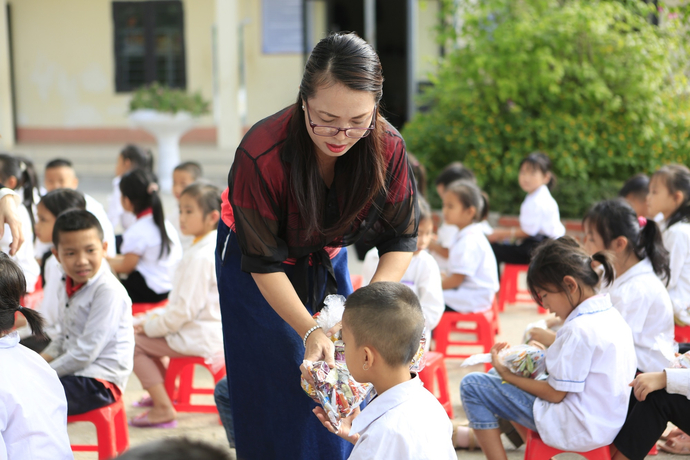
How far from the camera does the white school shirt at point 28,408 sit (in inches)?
72.0

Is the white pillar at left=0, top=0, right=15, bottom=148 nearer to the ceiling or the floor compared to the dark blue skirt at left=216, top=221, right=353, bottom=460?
nearer to the ceiling

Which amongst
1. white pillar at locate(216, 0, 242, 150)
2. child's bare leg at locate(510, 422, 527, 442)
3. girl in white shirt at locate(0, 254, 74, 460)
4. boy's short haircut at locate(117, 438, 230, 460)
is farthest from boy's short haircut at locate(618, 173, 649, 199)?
white pillar at locate(216, 0, 242, 150)

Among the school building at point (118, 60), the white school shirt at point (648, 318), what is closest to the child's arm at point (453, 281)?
the white school shirt at point (648, 318)

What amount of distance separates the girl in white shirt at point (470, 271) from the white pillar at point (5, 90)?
10.3 meters

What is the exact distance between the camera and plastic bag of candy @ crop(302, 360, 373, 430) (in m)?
1.71

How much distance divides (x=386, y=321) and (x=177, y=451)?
694 millimetres

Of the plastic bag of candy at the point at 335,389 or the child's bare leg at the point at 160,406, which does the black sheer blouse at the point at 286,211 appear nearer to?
the plastic bag of candy at the point at 335,389

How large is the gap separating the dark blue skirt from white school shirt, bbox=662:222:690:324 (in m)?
1.97

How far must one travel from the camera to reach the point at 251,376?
2049mm

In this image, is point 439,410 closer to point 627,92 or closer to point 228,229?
point 228,229

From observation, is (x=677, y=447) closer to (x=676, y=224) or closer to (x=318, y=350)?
(x=676, y=224)

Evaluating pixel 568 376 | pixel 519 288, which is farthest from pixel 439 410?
pixel 519 288

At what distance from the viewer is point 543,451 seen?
2.46 metres

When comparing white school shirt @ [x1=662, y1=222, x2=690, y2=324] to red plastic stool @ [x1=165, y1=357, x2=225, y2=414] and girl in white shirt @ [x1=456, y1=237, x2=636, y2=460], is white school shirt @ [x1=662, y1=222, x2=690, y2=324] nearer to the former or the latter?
girl in white shirt @ [x1=456, y1=237, x2=636, y2=460]
